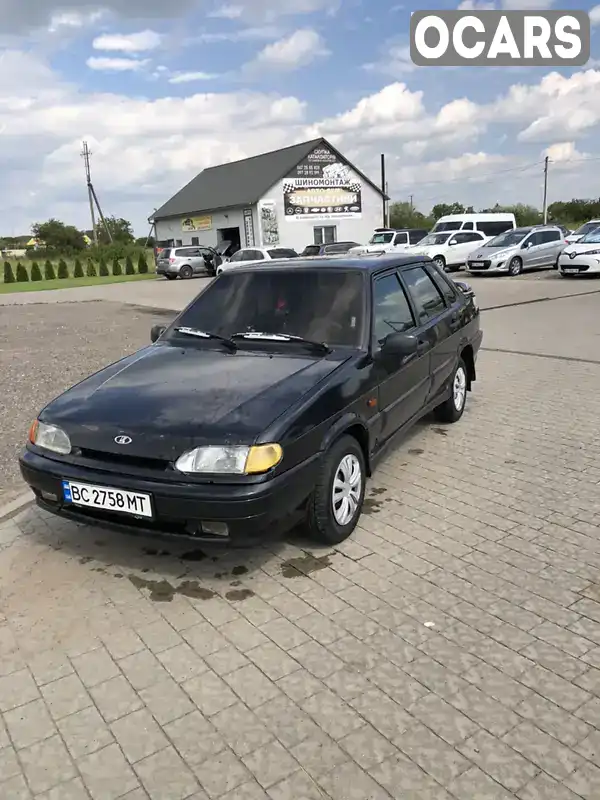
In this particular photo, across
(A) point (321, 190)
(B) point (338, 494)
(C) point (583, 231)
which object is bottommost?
(B) point (338, 494)

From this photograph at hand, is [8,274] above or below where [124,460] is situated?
above

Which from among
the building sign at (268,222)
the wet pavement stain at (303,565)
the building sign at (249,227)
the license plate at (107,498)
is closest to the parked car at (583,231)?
the building sign at (268,222)

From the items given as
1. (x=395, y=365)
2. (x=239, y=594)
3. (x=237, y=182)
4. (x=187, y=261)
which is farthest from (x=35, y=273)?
(x=239, y=594)

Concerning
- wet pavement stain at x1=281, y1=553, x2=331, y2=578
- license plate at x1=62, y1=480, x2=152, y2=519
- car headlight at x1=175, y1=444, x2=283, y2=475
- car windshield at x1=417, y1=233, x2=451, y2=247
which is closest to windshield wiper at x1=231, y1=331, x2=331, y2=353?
car headlight at x1=175, y1=444, x2=283, y2=475

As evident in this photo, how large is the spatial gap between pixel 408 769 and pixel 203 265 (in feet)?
109

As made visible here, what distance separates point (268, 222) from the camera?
4084 cm

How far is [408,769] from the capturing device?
2.26 meters

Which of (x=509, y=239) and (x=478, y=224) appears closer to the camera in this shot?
(x=509, y=239)

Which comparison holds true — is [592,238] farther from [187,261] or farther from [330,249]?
[187,261]

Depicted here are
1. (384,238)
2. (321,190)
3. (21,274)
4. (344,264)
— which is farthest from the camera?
(321,190)

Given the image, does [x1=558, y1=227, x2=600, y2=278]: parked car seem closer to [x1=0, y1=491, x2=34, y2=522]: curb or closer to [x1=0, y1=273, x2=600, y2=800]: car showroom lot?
[x1=0, y1=273, x2=600, y2=800]: car showroom lot

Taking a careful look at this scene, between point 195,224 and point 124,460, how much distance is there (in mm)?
45824

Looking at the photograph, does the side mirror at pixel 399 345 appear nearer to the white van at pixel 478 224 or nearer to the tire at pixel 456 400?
the tire at pixel 456 400

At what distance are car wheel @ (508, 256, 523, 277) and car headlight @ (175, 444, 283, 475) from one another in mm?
22106
